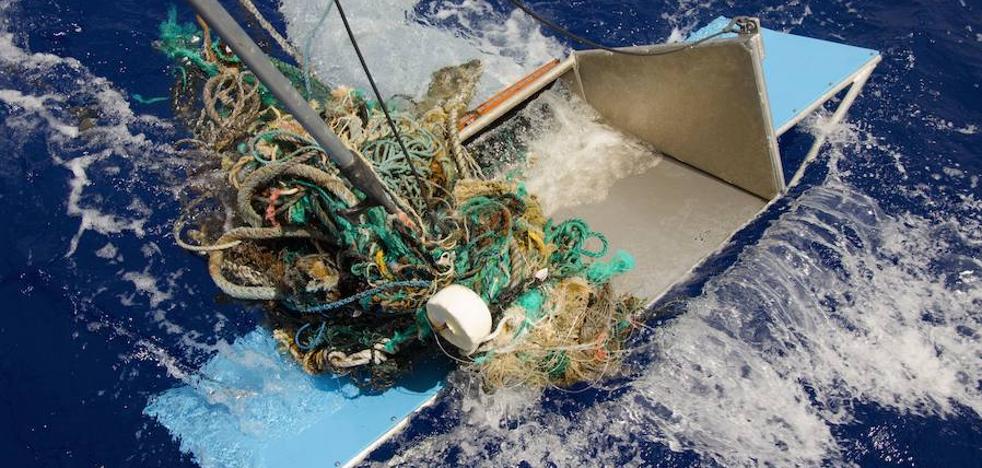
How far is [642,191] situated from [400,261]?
6.44 ft

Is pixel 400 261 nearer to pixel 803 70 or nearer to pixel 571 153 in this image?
pixel 571 153

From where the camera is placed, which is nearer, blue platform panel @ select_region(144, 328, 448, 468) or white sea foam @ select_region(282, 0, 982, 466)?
blue platform panel @ select_region(144, 328, 448, 468)

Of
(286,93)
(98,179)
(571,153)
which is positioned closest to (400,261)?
(286,93)

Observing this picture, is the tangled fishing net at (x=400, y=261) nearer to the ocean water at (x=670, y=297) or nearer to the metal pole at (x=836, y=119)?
the ocean water at (x=670, y=297)

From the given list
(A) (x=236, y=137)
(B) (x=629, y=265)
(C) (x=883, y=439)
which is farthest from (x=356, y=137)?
Result: (C) (x=883, y=439)

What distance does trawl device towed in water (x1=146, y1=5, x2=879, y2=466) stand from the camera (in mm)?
3785

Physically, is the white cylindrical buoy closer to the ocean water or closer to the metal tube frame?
the ocean water

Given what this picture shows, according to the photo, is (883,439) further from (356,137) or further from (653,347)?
(356,137)

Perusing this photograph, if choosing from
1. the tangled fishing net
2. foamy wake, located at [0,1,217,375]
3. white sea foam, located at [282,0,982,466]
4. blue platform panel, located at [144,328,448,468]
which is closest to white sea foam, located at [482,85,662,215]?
white sea foam, located at [282,0,982,466]

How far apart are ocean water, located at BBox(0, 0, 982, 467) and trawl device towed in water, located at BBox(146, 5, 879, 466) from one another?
158mm

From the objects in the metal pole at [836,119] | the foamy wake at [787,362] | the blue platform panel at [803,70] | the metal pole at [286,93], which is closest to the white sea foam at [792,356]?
the foamy wake at [787,362]

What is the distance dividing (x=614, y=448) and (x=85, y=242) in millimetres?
3704

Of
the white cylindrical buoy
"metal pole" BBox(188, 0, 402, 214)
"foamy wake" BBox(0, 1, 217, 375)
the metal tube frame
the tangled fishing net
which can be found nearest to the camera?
"metal pole" BBox(188, 0, 402, 214)

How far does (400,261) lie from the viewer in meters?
3.45
